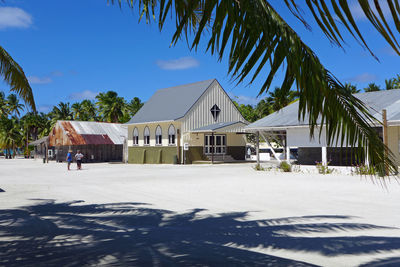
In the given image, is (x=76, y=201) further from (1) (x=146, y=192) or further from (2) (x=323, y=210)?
(2) (x=323, y=210)

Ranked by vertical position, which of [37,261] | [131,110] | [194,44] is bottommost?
[37,261]

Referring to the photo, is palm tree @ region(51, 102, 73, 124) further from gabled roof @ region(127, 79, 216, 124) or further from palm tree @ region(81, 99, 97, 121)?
gabled roof @ region(127, 79, 216, 124)

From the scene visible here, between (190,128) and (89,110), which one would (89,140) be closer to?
(190,128)

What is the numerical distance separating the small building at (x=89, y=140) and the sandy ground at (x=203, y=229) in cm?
3559

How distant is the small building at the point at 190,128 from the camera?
40.4 m

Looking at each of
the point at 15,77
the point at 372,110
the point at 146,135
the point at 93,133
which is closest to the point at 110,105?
the point at 93,133

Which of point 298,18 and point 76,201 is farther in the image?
point 76,201

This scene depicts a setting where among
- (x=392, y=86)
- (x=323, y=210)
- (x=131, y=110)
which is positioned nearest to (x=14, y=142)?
(x=131, y=110)

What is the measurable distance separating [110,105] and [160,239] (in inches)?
2796

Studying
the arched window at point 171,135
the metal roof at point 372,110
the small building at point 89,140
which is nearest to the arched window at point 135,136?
the small building at point 89,140

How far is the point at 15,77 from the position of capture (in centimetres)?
983

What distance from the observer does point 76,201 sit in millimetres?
12484

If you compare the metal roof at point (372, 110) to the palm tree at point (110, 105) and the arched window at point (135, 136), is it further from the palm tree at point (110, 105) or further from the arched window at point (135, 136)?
the palm tree at point (110, 105)

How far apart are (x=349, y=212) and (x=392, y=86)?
54.2 meters
